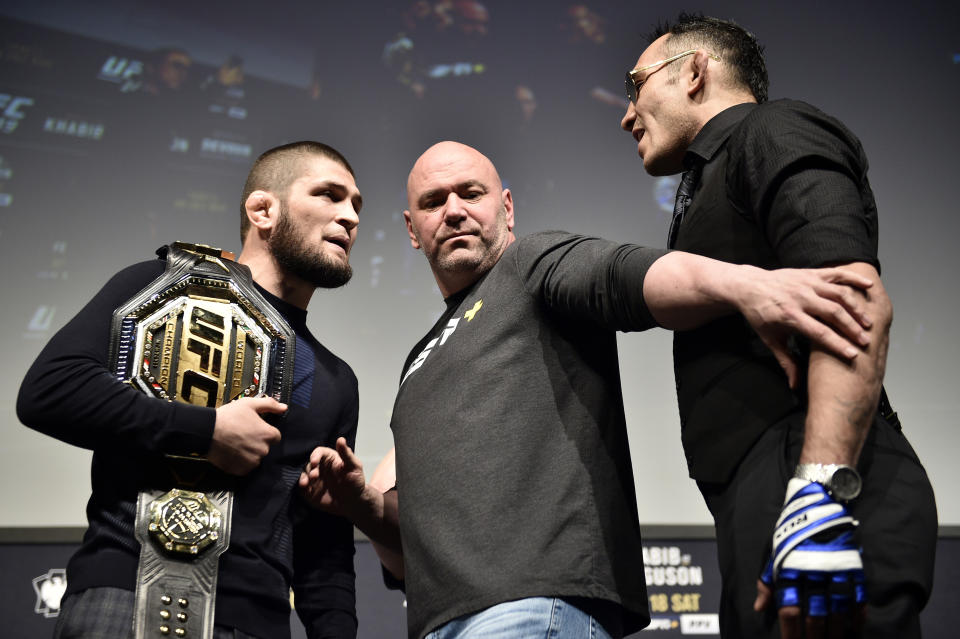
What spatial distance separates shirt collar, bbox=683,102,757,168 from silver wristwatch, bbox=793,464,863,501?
2.02ft

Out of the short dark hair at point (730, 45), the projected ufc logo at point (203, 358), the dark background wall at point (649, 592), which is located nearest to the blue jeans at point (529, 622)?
the projected ufc logo at point (203, 358)

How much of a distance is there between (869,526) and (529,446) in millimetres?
548

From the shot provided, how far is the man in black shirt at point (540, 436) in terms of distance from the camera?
1143 mm

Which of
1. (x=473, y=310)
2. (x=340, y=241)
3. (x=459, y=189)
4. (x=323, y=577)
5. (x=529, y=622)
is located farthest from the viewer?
(x=340, y=241)

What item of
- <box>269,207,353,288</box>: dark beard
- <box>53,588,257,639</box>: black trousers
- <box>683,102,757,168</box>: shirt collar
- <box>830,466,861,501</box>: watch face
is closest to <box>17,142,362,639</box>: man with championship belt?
<box>53,588,257,639</box>: black trousers

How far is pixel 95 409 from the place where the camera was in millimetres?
1460

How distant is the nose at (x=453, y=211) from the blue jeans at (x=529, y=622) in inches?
38.6

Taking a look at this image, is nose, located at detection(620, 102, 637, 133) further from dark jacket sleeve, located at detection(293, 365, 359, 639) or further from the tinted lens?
dark jacket sleeve, located at detection(293, 365, 359, 639)

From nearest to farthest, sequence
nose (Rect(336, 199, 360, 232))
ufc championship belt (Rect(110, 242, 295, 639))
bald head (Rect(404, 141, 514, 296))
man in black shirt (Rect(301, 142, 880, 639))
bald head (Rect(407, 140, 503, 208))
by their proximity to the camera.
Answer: man in black shirt (Rect(301, 142, 880, 639)), ufc championship belt (Rect(110, 242, 295, 639)), bald head (Rect(404, 141, 514, 296)), bald head (Rect(407, 140, 503, 208)), nose (Rect(336, 199, 360, 232))

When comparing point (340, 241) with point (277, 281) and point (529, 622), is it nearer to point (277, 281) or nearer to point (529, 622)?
point (277, 281)

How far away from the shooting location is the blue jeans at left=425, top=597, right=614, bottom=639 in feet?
3.90

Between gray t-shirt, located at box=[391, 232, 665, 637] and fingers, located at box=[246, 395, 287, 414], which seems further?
fingers, located at box=[246, 395, 287, 414]

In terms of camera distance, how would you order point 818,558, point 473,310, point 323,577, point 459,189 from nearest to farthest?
point 818,558 < point 473,310 < point 323,577 < point 459,189

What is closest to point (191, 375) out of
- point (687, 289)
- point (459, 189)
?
point (459, 189)
